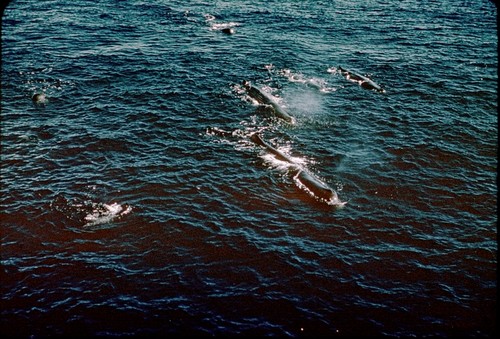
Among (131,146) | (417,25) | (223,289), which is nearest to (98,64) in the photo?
(131,146)

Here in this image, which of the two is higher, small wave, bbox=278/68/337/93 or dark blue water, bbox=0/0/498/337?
small wave, bbox=278/68/337/93

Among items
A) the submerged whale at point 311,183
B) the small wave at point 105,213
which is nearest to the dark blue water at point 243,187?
the small wave at point 105,213

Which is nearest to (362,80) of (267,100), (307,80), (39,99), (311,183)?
(307,80)

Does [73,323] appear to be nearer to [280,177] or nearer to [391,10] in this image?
[280,177]

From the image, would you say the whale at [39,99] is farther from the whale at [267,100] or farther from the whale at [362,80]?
the whale at [362,80]

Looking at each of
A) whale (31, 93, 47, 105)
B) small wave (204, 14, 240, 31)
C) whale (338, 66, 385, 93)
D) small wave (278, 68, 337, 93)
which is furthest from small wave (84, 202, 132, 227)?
small wave (204, 14, 240, 31)

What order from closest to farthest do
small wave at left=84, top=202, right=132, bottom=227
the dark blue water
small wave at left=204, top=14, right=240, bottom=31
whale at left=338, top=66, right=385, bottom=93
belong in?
the dark blue water
small wave at left=84, top=202, right=132, bottom=227
whale at left=338, top=66, right=385, bottom=93
small wave at left=204, top=14, right=240, bottom=31

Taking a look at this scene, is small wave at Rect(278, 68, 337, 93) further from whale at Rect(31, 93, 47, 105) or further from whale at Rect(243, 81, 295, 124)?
whale at Rect(31, 93, 47, 105)

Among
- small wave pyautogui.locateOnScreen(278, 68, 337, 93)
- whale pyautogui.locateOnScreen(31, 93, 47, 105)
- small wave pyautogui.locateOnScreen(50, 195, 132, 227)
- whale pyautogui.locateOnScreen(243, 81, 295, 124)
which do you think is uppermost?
small wave pyautogui.locateOnScreen(278, 68, 337, 93)
